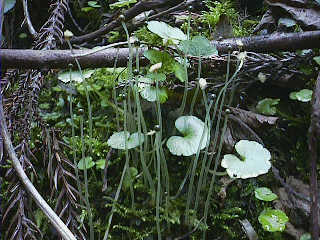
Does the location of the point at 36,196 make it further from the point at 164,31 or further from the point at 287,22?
the point at 287,22

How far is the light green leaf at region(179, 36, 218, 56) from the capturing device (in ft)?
3.51

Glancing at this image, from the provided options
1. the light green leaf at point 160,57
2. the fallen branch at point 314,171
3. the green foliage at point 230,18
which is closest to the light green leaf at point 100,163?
the light green leaf at point 160,57

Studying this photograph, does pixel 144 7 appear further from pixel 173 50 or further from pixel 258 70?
pixel 258 70

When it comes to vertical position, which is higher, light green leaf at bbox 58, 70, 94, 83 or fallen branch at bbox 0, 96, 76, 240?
light green leaf at bbox 58, 70, 94, 83

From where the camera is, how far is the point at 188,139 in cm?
100

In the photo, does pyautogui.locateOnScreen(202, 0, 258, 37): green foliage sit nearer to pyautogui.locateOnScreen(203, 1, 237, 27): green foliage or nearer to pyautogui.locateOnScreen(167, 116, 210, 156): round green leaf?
pyautogui.locateOnScreen(203, 1, 237, 27): green foliage

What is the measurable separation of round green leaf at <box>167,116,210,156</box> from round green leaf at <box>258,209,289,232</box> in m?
0.26

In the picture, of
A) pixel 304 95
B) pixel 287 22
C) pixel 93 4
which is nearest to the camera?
pixel 304 95

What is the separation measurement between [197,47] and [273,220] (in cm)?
53

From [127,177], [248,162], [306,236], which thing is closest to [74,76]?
[127,177]

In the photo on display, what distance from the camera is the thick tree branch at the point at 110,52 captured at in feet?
3.58

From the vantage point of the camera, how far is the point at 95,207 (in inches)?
42.2

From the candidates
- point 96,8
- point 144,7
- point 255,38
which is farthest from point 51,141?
point 96,8

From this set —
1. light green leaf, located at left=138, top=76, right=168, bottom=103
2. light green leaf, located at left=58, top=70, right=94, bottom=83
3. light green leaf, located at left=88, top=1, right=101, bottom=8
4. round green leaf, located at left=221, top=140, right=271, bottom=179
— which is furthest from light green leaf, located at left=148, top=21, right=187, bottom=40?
light green leaf, located at left=88, top=1, right=101, bottom=8
